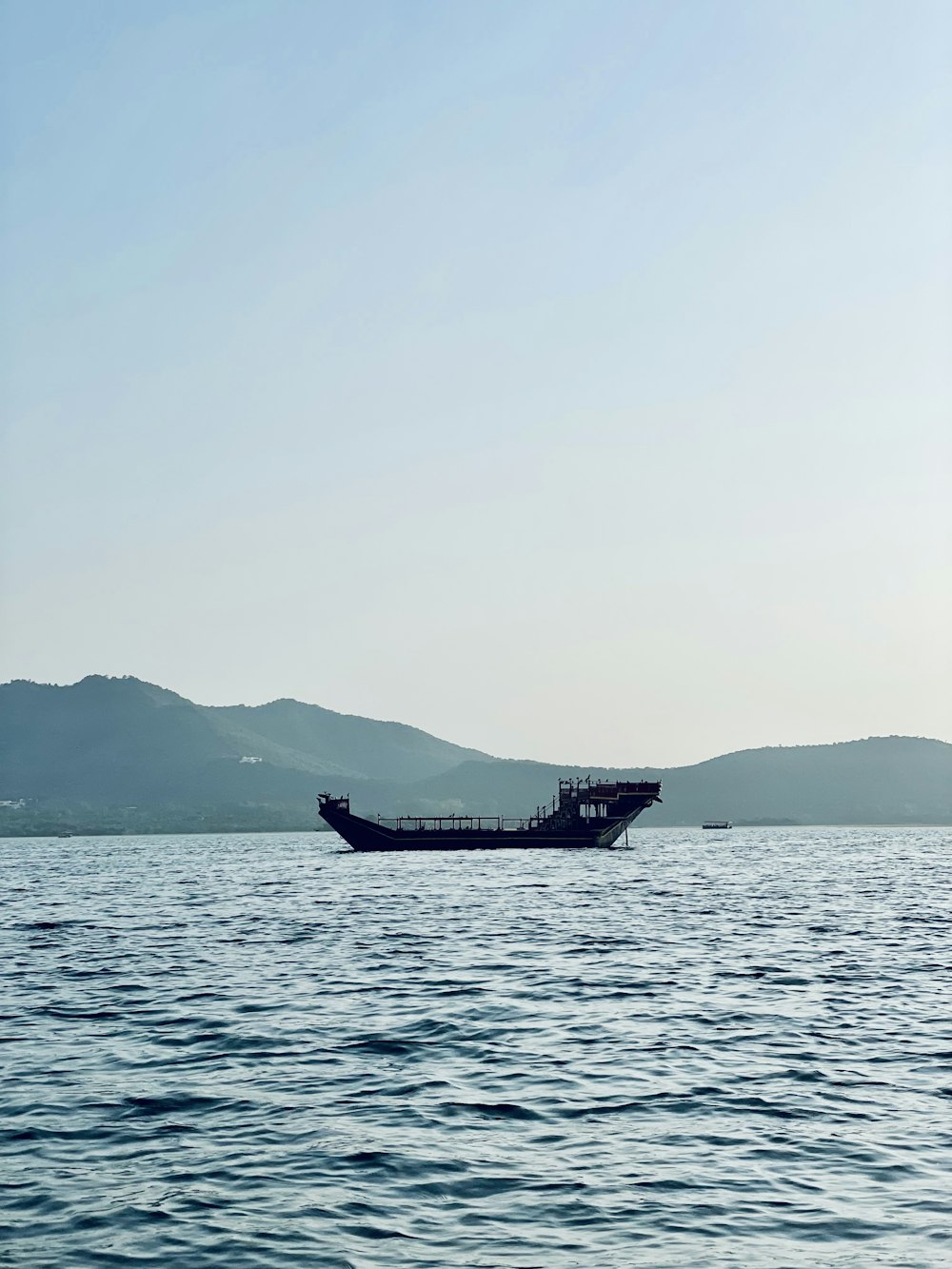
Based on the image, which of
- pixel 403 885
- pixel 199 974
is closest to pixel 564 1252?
pixel 199 974

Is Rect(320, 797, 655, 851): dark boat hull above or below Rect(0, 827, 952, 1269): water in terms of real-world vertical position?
above

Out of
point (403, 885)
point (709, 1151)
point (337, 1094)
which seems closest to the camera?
point (709, 1151)

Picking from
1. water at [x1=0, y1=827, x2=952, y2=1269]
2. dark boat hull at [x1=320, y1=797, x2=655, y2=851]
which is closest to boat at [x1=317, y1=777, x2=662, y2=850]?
dark boat hull at [x1=320, y1=797, x2=655, y2=851]

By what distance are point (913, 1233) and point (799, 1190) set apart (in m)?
1.72

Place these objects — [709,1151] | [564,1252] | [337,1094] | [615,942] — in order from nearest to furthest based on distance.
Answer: [564,1252]
[709,1151]
[337,1094]
[615,942]

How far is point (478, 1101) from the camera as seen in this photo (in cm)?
1878

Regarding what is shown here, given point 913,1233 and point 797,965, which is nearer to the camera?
point 913,1233

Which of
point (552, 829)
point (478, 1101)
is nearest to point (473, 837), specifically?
point (552, 829)

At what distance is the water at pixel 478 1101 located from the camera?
1284 centimetres

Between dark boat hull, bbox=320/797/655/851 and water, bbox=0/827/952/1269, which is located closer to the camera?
water, bbox=0/827/952/1269

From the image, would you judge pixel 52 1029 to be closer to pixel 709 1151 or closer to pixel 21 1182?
pixel 21 1182

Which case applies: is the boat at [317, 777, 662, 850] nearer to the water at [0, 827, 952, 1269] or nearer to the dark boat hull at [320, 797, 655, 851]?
the dark boat hull at [320, 797, 655, 851]

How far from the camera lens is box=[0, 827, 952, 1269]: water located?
12836 millimetres

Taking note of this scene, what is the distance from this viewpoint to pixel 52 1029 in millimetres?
Result: 25672
